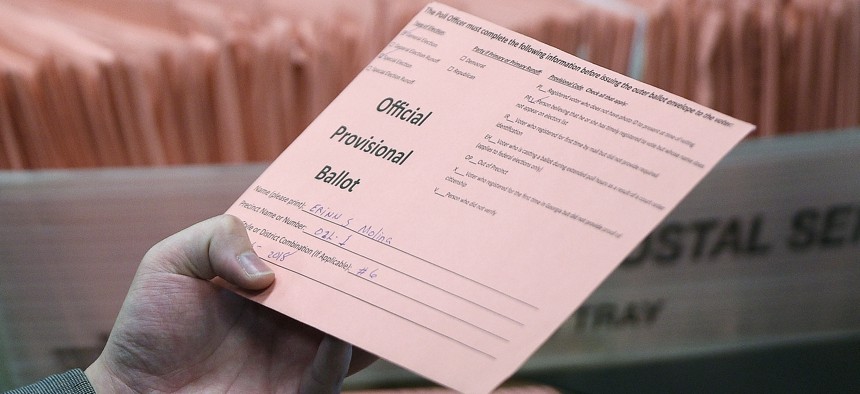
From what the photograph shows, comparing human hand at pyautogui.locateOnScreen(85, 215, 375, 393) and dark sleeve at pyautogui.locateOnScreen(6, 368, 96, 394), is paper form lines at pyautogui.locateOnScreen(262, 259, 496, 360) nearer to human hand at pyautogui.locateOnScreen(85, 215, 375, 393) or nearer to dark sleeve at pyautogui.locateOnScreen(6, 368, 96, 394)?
human hand at pyautogui.locateOnScreen(85, 215, 375, 393)

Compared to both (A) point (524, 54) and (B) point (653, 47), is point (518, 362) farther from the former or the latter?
(B) point (653, 47)

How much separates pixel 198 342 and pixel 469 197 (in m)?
0.39

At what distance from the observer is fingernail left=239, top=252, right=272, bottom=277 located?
78 centimetres

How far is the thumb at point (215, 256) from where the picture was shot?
31.0 inches

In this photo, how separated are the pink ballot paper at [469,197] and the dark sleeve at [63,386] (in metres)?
A: 0.32

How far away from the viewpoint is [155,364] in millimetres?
983

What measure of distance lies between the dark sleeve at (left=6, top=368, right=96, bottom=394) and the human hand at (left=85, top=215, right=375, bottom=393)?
13 mm

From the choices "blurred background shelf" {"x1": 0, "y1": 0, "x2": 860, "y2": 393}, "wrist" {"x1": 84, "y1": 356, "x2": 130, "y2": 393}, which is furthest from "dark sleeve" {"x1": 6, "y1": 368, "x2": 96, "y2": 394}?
"blurred background shelf" {"x1": 0, "y1": 0, "x2": 860, "y2": 393}

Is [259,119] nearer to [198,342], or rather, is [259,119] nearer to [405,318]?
[198,342]

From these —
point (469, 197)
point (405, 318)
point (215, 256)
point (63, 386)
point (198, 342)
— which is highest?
point (469, 197)

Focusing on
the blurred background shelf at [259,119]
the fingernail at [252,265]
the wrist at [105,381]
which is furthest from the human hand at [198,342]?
the blurred background shelf at [259,119]

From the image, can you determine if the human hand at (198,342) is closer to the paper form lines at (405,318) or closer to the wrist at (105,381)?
the wrist at (105,381)

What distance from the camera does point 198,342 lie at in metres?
0.98

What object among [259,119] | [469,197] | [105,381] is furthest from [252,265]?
[259,119]
